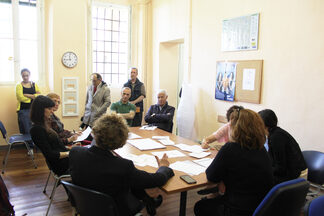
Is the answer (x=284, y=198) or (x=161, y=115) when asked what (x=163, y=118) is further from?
(x=284, y=198)

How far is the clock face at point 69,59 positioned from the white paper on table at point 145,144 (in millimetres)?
3383

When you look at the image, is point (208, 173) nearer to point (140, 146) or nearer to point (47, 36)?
point (140, 146)

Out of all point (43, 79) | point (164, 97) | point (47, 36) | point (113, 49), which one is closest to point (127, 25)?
point (113, 49)

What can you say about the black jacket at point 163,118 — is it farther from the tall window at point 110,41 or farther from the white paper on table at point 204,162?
the tall window at point 110,41

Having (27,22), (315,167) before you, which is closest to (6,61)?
(27,22)

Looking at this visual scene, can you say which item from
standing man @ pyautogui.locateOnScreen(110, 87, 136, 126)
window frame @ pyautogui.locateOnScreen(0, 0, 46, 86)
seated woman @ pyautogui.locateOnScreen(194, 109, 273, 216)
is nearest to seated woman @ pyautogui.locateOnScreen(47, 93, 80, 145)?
standing man @ pyautogui.locateOnScreen(110, 87, 136, 126)

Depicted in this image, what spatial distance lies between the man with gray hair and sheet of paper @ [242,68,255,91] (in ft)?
3.90

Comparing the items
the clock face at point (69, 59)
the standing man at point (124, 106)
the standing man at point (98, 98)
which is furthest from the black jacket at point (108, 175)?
the clock face at point (69, 59)

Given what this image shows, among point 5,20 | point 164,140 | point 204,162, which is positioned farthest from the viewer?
point 5,20

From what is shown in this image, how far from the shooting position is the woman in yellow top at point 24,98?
5254mm

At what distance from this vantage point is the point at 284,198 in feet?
5.39

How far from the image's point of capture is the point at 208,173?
6.76 feet

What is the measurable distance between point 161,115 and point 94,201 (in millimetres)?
2726

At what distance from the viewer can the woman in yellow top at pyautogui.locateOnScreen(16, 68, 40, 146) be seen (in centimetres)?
525
